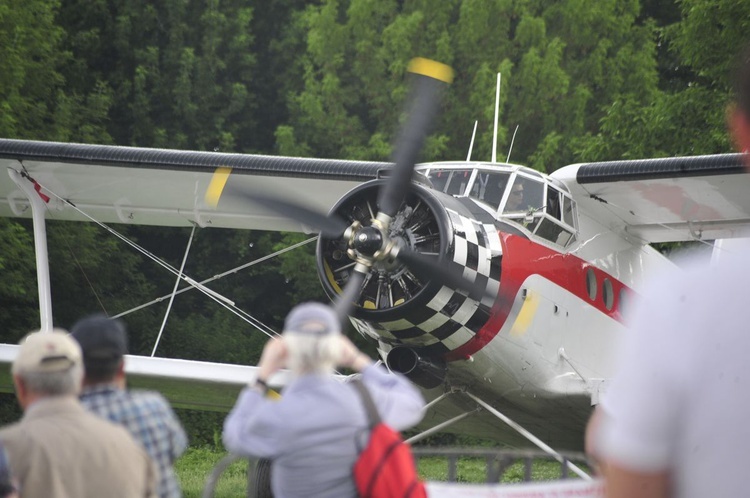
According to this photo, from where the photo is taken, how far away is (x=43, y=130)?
24.4 metres

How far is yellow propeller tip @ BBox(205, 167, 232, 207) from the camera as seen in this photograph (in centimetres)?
954

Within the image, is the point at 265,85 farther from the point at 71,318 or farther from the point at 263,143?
the point at 71,318

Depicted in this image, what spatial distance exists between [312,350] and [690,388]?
2.19 m

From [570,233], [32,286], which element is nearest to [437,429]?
[570,233]

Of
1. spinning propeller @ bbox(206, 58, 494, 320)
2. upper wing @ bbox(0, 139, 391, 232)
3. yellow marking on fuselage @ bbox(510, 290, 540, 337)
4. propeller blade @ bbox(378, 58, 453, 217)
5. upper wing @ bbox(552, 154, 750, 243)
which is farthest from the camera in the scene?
upper wing @ bbox(0, 139, 391, 232)

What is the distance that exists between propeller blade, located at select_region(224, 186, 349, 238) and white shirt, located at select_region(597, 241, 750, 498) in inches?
267

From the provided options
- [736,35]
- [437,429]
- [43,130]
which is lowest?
[437,429]

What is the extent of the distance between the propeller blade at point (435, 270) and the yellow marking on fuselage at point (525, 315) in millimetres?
1137

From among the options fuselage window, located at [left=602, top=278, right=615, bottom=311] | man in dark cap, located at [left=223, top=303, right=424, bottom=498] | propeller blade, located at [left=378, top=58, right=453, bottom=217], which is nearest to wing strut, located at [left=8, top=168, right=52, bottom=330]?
propeller blade, located at [left=378, top=58, right=453, bottom=217]

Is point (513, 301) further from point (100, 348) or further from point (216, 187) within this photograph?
point (100, 348)

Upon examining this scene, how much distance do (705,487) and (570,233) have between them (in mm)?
8784

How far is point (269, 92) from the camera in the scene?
1228 inches

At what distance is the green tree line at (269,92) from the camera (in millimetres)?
25172

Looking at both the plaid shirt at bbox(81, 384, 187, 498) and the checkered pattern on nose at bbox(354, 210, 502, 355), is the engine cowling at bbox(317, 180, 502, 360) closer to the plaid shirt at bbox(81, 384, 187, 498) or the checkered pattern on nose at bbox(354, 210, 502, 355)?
the checkered pattern on nose at bbox(354, 210, 502, 355)
